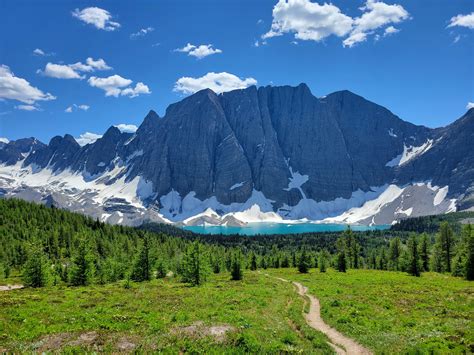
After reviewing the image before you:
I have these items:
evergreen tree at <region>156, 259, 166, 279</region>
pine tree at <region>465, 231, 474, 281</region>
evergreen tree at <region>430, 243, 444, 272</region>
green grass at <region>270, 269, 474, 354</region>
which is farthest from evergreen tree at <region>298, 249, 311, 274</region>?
green grass at <region>270, 269, 474, 354</region>

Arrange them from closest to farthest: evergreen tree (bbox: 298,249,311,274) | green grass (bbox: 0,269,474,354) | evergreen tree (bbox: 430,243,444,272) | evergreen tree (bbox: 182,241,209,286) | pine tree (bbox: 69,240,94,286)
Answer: green grass (bbox: 0,269,474,354), evergreen tree (bbox: 182,241,209,286), pine tree (bbox: 69,240,94,286), evergreen tree (bbox: 298,249,311,274), evergreen tree (bbox: 430,243,444,272)

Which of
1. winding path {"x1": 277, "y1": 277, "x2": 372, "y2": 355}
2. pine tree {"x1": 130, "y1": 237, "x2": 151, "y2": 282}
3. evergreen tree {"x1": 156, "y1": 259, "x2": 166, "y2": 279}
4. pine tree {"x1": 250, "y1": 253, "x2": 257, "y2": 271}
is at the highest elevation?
winding path {"x1": 277, "y1": 277, "x2": 372, "y2": 355}

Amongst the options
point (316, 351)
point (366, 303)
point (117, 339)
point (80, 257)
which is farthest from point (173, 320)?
point (80, 257)

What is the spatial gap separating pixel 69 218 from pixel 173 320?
150974mm

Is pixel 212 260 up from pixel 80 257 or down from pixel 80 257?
down

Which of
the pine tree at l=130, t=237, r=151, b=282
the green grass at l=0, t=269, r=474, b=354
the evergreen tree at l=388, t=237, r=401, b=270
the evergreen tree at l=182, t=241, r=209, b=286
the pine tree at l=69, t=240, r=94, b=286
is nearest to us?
the green grass at l=0, t=269, r=474, b=354

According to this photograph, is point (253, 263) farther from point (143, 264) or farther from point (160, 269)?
point (143, 264)

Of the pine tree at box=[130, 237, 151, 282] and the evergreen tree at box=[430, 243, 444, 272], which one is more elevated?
the pine tree at box=[130, 237, 151, 282]

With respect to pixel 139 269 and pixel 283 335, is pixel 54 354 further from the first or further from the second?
pixel 139 269

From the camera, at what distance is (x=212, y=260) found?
10481 cm

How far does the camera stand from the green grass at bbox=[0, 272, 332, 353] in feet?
62.7

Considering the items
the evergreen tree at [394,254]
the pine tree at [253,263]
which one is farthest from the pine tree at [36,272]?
the evergreen tree at [394,254]

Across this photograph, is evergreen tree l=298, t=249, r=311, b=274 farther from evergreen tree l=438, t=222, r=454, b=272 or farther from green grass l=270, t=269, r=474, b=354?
green grass l=270, t=269, r=474, b=354

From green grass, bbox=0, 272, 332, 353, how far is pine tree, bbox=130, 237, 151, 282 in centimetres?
3187
